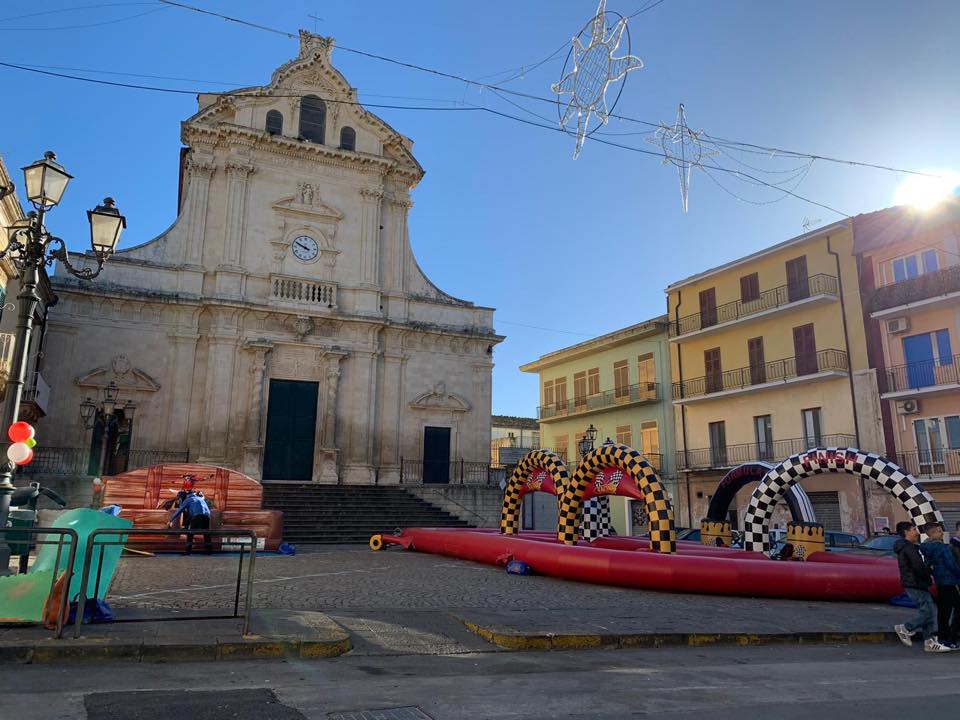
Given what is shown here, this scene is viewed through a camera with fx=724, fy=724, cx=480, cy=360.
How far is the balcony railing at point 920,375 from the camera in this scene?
24525 millimetres

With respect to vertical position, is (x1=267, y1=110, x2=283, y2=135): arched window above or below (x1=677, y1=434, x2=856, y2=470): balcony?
above

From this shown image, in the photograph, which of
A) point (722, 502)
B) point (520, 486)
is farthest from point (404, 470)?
point (722, 502)

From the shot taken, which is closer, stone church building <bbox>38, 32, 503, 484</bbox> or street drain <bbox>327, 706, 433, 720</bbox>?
street drain <bbox>327, 706, 433, 720</bbox>

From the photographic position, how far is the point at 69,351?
79.8 ft

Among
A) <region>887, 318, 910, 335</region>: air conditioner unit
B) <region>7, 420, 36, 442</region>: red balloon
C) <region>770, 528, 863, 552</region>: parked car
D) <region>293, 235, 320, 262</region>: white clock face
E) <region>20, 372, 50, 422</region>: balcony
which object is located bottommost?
<region>770, 528, 863, 552</region>: parked car

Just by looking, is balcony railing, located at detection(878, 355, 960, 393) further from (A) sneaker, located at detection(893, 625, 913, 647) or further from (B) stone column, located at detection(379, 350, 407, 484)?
(A) sneaker, located at detection(893, 625, 913, 647)

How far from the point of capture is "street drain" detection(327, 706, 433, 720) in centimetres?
482

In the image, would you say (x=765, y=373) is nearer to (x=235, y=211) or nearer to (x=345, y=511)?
(x=345, y=511)

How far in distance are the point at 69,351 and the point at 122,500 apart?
8165mm

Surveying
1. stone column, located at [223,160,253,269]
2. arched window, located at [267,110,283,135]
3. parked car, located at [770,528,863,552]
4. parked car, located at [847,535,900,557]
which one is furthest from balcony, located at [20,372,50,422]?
parked car, located at [847,535,900,557]

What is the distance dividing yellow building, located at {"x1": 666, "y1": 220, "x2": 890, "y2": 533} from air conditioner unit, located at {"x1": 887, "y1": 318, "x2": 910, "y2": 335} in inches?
40.5

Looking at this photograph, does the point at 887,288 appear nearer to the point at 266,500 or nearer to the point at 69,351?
the point at 266,500

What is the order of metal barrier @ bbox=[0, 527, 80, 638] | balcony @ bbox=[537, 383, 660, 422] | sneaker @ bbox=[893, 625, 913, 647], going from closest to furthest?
metal barrier @ bbox=[0, 527, 80, 638] → sneaker @ bbox=[893, 625, 913, 647] → balcony @ bbox=[537, 383, 660, 422]

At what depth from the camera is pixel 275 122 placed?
28953 mm
